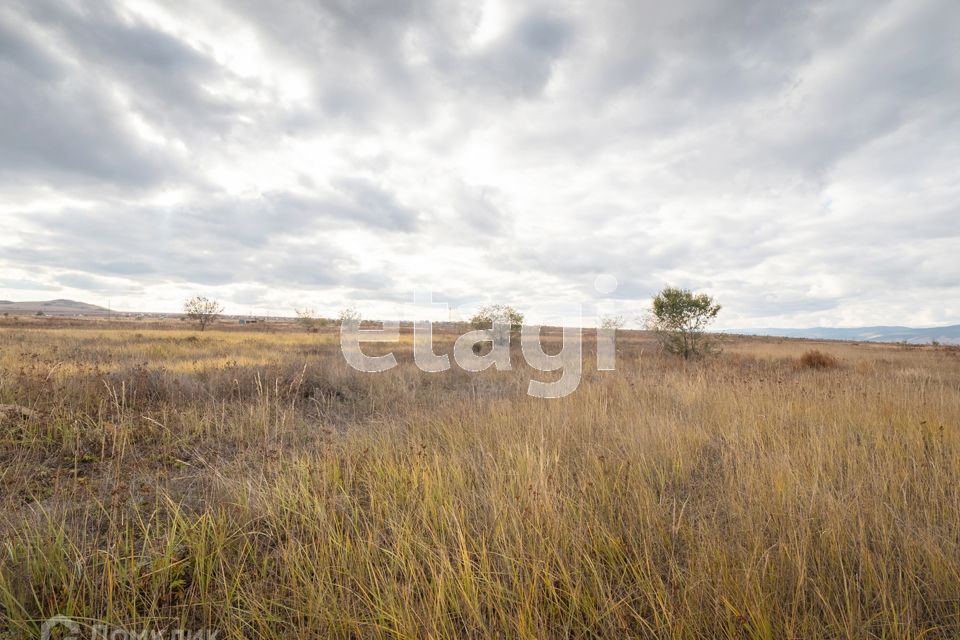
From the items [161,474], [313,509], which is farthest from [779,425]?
[161,474]

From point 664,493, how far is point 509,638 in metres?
2.01

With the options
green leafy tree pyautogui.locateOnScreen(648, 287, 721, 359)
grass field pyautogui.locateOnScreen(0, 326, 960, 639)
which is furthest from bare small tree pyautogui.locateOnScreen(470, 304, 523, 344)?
grass field pyautogui.locateOnScreen(0, 326, 960, 639)

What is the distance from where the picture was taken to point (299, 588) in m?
2.23

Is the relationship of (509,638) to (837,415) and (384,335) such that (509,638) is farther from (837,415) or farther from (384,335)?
(384,335)

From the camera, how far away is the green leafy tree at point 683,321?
669 inches

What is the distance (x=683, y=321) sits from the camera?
1734 centimetres

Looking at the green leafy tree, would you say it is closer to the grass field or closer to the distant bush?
the distant bush

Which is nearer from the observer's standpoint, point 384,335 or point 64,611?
point 64,611

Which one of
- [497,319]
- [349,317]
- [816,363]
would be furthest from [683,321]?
[349,317]

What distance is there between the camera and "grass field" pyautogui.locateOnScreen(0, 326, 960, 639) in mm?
1978

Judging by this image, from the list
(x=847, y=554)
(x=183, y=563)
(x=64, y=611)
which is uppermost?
(x=847, y=554)

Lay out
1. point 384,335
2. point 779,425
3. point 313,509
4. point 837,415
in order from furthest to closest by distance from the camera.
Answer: point 384,335 < point 837,415 < point 779,425 < point 313,509

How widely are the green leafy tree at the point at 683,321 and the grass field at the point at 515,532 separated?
1184 centimetres

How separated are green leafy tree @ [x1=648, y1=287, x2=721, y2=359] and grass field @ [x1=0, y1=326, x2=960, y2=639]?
11835 mm
